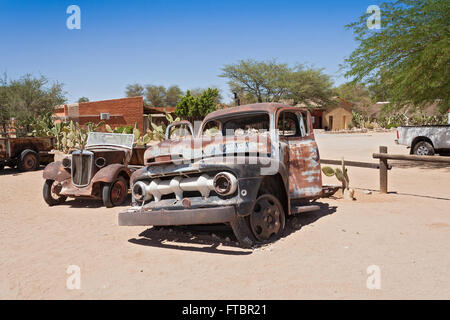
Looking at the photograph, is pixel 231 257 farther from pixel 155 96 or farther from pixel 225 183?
pixel 155 96

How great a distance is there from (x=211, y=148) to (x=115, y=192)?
374 cm

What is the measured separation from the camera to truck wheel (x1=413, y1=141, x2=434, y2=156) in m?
14.7

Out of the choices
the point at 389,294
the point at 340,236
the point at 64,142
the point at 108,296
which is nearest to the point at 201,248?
the point at 108,296

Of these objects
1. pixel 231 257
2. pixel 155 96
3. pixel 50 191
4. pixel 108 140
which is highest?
pixel 155 96

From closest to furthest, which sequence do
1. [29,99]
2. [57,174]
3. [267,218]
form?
[267,218] → [57,174] → [29,99]

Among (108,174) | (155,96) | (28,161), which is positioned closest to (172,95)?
(155,96)

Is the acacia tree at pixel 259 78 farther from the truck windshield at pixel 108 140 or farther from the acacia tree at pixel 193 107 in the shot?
the truck windshield at pixel 108 140

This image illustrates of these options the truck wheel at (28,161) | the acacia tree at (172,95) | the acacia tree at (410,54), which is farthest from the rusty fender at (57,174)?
the acacia tree at (172,95)

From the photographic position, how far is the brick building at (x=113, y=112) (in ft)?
111

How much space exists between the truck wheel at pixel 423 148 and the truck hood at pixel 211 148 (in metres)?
12.2

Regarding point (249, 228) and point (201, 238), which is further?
point (201, 238)

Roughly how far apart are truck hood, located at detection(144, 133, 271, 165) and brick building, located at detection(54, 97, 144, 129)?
29.6 m

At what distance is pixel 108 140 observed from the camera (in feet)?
28.7

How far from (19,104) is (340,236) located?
27.2 meters
